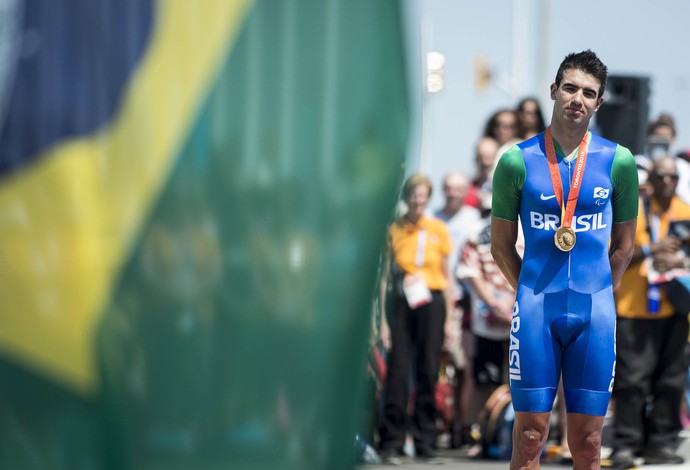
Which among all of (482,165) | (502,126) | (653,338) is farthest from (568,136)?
(482,165)

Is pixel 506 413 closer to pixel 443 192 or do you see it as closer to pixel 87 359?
pixel 443 192

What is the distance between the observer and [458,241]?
9.56m

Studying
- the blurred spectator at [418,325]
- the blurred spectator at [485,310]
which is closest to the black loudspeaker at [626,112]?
the blurred spectator at [485,310]

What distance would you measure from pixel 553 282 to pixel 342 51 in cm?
213

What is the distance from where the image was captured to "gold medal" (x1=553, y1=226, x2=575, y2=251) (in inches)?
201

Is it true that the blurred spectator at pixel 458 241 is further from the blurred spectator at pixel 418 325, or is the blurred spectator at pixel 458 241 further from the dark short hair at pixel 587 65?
the dark short hair at pixel 587 65

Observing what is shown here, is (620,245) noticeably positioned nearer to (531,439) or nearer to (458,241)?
(531,439)

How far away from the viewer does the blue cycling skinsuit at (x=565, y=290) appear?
5113mm

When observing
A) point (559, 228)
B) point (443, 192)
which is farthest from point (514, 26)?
point (559, 228)

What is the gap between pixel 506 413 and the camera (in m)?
8.69

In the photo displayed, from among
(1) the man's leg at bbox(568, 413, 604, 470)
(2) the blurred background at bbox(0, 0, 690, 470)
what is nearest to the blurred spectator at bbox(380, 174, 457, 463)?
(1) the man's leg at bbox(568, 413, 604, 470)

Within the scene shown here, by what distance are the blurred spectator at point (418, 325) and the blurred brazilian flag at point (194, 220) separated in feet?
17.7

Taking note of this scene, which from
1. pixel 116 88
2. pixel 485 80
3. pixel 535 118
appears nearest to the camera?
pixel 116 88

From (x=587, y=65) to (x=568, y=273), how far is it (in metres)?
0.80
